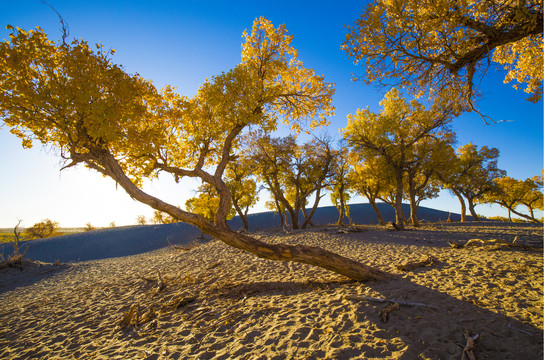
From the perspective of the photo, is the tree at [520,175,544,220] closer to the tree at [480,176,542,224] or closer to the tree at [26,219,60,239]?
the tree at [480,176,542,224]

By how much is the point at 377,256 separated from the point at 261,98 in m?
8.05

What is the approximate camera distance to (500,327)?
11.9 ft

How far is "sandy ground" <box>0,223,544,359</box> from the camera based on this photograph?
11.4 ft

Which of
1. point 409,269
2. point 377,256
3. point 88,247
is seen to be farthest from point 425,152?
point 88,247

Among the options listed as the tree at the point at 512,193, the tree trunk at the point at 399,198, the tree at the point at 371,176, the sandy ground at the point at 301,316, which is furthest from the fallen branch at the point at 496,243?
the tree at the point at 512,193

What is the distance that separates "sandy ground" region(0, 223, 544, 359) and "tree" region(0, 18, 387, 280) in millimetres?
1321

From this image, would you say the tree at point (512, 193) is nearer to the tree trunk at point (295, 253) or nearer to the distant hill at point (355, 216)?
the distant hill at point (355, 216)

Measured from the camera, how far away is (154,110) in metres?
9.59

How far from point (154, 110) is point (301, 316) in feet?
31.0

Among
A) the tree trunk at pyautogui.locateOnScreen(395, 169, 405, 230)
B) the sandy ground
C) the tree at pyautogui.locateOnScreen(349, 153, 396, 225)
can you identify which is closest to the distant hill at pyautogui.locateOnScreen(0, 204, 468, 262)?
the tree at pyautogui.locateOnScreen(349, 153, 396, 225)

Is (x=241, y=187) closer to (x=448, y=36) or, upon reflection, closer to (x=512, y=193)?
(x=448, y=36)

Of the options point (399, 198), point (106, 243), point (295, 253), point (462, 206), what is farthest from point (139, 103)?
point (462, 206)

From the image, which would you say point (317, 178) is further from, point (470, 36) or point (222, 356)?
point (222, 356)

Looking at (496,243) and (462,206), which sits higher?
(462,206)
